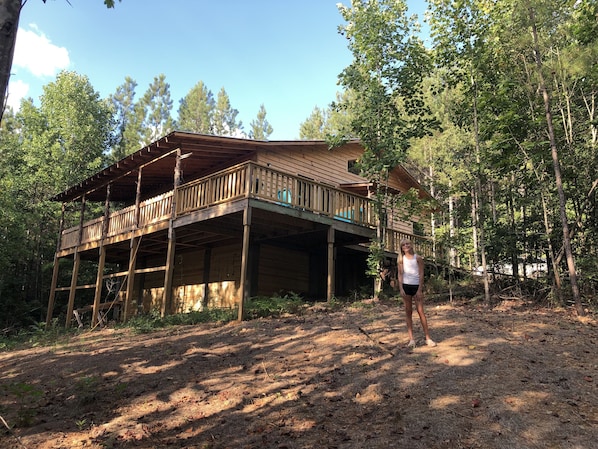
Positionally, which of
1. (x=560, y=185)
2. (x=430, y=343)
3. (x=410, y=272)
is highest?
(x=560, y=185)

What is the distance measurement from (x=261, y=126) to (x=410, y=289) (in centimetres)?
4712

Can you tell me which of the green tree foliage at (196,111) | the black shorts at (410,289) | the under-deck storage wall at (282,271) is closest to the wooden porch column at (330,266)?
the under-deck storage wall at (282,271)

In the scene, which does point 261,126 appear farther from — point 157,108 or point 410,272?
point 410,272

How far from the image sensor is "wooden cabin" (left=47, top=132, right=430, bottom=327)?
503 inches

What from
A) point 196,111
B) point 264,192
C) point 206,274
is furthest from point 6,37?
point 196,111

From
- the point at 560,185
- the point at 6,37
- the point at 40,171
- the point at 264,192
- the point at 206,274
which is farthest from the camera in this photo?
the point at 40,171

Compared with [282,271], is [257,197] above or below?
above

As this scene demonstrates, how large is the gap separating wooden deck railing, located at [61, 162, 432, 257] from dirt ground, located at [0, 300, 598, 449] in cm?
424

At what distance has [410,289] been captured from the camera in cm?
691

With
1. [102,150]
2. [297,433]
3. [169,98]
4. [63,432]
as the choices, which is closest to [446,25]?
[297,433]

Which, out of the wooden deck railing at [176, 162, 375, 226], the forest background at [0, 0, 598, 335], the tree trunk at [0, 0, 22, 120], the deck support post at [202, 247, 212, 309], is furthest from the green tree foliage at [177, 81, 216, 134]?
the tree trunk at [0, 0, 22, 120]

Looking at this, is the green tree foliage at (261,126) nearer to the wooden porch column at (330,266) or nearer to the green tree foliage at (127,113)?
the green tree foliage at (127,113)

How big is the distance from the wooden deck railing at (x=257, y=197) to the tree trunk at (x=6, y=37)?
323 inches

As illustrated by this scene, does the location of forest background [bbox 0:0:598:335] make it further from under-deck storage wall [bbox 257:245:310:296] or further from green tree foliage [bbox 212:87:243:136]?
green tree foliage [bbox 212:87:243:136]
